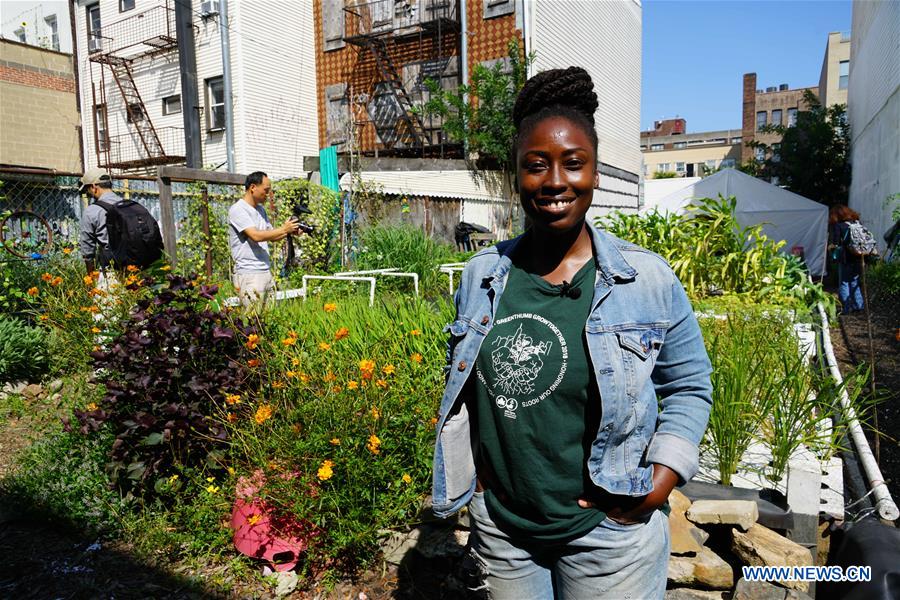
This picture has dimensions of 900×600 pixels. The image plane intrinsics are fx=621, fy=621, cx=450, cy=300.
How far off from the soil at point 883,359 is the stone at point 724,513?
4.62ft

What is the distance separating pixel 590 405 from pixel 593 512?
0.92ft

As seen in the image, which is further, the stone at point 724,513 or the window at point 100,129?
the window at point 100,129

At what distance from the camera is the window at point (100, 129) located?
70.8 feet

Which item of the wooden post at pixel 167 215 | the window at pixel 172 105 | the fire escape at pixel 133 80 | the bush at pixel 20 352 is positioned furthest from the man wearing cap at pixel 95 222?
the window at pixel 172 105

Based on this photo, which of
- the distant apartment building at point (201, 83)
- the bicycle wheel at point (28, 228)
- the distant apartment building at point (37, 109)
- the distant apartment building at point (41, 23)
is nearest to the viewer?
the bicycle wheel at point (28, 228)

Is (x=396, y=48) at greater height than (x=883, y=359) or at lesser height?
greater

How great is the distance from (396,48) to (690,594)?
61.0 ft

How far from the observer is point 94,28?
21953 millimetres

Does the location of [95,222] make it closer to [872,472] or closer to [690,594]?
[690,594]

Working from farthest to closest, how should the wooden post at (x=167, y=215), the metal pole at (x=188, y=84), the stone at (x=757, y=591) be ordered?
the metal pole at (x=188, y=84), the wooden post at (x=167, y=215), the stone at (x=757, y=591)

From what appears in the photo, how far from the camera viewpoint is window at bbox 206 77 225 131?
19.1 meters

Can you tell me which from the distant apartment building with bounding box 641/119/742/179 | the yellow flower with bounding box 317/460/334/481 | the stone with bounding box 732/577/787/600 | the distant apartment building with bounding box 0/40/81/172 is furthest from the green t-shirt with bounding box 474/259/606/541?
the distant apartment building with bounding box 641/119/742/179

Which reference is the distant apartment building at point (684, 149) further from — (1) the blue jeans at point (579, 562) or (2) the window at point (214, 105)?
(1) the blue jeans at point (579, 562)

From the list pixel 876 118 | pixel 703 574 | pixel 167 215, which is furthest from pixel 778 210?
pixel 703 574
